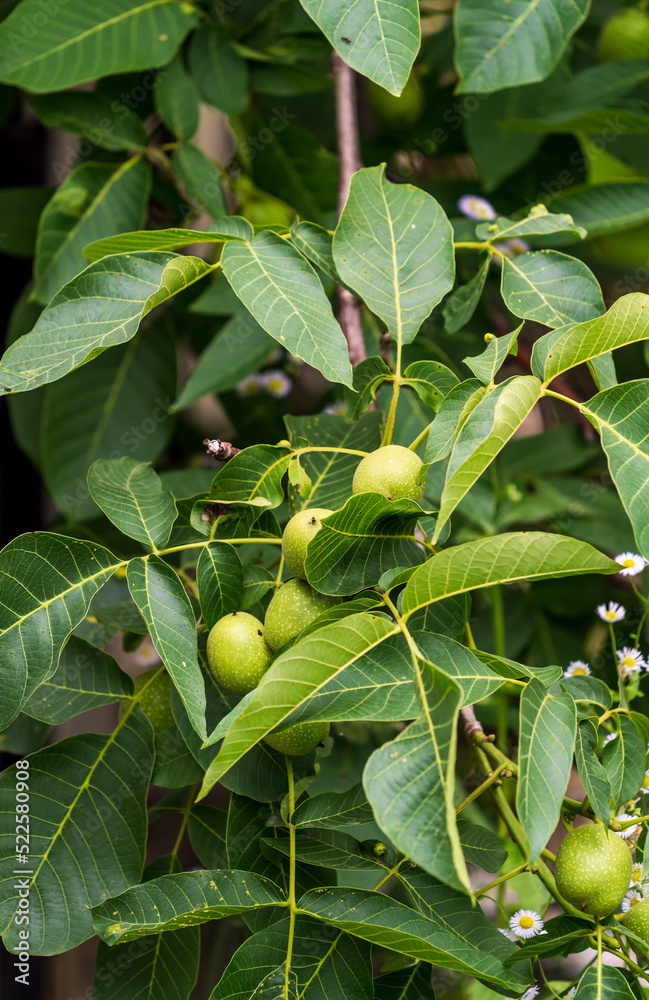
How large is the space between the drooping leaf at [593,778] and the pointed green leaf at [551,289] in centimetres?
23

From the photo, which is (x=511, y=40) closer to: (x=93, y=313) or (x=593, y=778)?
(x=93, y=313)

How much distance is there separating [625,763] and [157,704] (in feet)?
0.88

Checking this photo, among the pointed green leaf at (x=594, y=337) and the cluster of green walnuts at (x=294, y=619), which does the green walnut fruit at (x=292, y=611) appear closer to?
the cluster of green walnuts at (x=294, y=619)

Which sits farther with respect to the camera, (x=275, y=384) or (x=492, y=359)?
(x=275, y=384)

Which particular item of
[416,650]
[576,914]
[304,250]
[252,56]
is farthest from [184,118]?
[576,914]

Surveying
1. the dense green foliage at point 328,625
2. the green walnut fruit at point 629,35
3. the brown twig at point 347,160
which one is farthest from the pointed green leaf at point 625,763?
the green walnut fruit at point 629,35

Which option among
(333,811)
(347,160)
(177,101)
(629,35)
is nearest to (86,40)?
(177,101)

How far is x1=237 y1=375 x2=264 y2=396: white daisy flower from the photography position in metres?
0.95

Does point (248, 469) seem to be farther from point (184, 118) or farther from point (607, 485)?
point (607, 485)

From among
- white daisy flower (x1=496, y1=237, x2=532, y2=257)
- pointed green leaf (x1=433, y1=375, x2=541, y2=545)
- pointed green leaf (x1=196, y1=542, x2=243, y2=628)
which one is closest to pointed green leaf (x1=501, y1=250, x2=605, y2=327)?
pointed green leaf (x1=433, y1=375, x2=541, y2=545)

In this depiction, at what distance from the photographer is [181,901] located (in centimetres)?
35

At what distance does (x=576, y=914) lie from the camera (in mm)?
349

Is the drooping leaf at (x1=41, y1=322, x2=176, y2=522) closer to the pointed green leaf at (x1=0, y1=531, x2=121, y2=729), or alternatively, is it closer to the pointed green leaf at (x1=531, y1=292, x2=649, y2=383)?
the pointed green leaf at (x1=0, y1=531, x2=121, y2=729)

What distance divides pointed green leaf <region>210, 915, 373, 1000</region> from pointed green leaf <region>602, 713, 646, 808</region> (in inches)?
5.7
